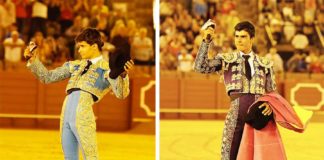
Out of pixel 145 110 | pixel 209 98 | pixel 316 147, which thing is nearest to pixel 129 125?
pixel 145 110

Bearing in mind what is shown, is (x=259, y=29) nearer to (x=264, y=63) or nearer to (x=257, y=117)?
(x=264, y=63)

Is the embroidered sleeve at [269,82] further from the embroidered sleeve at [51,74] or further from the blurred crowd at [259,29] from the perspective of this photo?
the blurred crowd at [259,29]

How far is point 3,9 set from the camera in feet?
25.6

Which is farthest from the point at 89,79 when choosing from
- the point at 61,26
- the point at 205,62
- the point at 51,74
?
the point at 61,26

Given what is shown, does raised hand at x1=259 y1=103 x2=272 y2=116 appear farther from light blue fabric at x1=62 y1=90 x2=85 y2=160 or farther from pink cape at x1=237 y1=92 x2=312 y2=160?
light blue fabric at x1=62 y1=90 x2=85 y2=160

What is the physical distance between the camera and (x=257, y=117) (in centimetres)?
246

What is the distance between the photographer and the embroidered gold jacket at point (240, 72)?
2.59 meters

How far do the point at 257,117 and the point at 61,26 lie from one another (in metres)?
5.75

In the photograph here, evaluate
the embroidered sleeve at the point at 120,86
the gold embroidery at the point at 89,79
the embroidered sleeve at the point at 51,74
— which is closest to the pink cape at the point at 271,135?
the embroidered sleeve at the point at 120,86

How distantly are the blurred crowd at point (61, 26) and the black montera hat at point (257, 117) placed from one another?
4943 millimetres

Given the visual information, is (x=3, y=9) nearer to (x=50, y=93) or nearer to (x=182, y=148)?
(x=50, y=93)

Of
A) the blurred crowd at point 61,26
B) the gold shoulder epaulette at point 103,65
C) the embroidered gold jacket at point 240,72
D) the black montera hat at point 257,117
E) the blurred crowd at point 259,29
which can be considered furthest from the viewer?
the blurred crowd at point 259,29

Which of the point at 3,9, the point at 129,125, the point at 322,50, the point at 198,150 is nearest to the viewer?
the point at 198,150

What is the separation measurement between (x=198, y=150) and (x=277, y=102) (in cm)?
261
